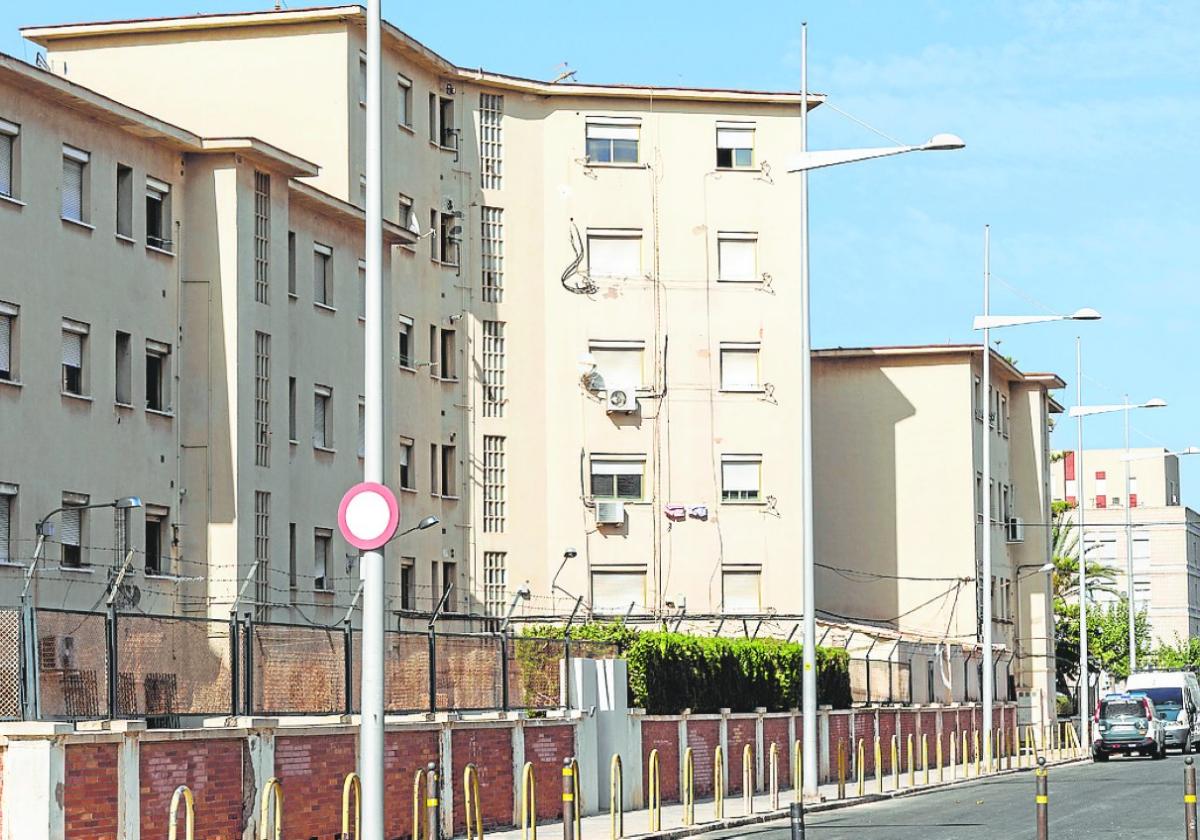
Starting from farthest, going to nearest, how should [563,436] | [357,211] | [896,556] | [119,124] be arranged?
[896,556]
[563,436]
[357,211]
[119,124]

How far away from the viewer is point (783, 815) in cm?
3064

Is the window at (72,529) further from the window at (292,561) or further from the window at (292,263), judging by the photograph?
the window at (292,263)

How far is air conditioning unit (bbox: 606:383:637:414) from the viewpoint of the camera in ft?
173

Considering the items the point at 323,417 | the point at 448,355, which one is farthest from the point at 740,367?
the point at 323,417

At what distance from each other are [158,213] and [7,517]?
23.1ft

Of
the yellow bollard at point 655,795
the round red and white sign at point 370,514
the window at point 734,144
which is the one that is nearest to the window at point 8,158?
the yellow bollard at point 655,795

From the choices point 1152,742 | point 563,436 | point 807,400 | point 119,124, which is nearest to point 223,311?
point 119,124

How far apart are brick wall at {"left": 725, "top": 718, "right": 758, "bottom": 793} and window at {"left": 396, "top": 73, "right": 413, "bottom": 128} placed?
18315 mm

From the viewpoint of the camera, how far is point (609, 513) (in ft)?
173

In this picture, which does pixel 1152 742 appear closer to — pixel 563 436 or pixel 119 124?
pixel 563 436

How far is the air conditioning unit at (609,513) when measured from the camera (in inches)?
2073

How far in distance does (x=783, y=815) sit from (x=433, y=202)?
77.8ft

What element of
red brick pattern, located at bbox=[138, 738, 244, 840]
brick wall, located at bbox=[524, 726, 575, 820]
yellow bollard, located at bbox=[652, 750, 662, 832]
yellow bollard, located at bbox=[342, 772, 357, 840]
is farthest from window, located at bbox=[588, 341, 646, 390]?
red brick pattern, located at bbox=[138, 738, 244, 840]

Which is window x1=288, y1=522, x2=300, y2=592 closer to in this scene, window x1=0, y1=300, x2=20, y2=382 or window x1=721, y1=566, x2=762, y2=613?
window x1=0, y1=300, x2=20, y2=382
